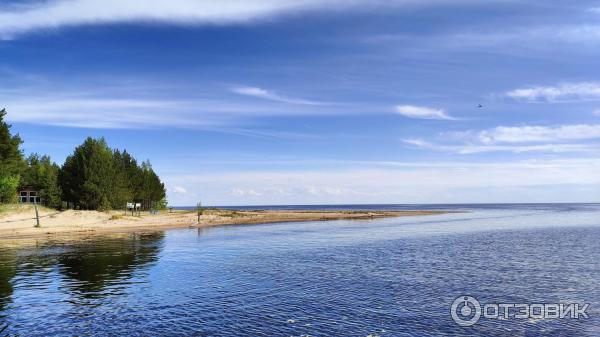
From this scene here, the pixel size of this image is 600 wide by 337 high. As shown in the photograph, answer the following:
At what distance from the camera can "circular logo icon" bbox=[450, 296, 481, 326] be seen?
2425cm

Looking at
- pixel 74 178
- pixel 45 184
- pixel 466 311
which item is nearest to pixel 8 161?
pixel 74 178

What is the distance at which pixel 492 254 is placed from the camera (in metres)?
52.2

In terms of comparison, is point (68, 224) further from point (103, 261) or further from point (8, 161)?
point (103, 261)

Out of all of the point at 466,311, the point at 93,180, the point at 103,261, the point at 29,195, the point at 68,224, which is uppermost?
the point at 93,180

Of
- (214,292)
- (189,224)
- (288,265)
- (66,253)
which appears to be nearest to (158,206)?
(189,224)

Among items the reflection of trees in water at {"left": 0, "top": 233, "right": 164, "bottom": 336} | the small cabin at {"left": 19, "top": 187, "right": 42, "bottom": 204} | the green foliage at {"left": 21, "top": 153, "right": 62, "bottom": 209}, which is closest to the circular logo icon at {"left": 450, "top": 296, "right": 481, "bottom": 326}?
the reflection of trees in water at {"left": 0, "top": 233, "right": 164, "bottom": 336}

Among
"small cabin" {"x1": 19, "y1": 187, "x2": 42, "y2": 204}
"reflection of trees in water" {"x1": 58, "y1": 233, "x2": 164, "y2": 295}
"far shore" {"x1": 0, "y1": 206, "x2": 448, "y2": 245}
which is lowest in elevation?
"reflection of trees in water" {"x1": 58, "y1": 233, "x2": 164, "y2": 295}

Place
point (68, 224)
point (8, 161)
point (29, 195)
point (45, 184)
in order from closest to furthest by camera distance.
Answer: point (68, 224), point (8, 161), point (45, 184), point (29, 195)

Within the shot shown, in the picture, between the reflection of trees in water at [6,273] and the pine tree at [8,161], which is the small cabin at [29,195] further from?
the reflection of trees in water at [6,273]

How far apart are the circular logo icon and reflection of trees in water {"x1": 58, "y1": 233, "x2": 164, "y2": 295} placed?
24.2 metres

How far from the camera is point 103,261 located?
149ft

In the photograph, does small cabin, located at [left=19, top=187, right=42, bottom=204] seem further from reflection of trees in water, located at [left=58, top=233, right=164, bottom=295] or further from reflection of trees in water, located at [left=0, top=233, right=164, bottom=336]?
reflection of trees in water, located at [left=0, top=233, right=164, bottom=336]
